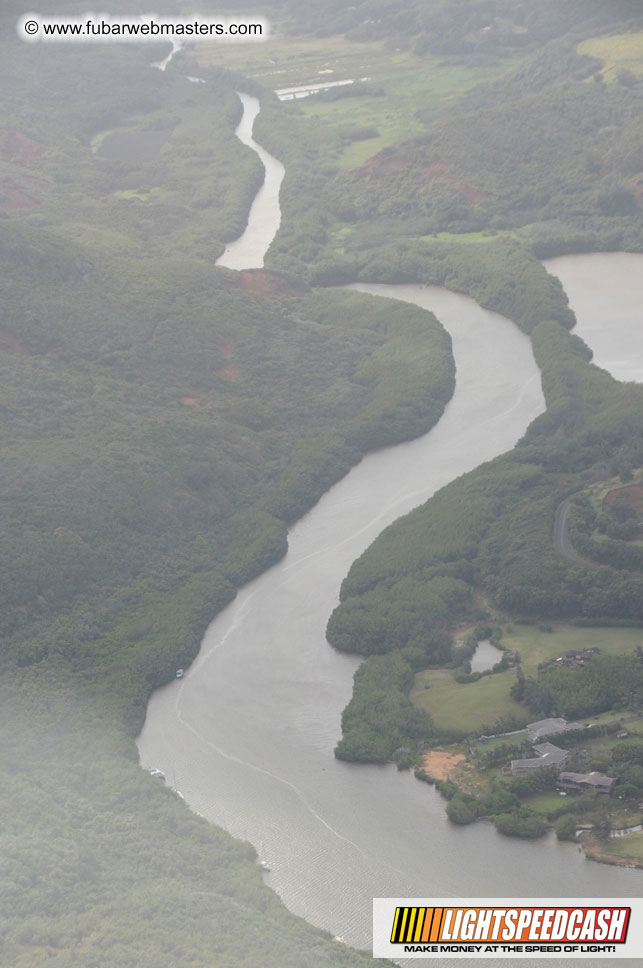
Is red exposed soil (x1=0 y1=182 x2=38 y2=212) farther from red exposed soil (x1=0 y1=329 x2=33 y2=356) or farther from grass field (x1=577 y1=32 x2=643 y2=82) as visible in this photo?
grass field (x1=577 y1=32 x2=643 y2=82)

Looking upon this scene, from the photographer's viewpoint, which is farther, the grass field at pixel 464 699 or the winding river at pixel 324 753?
the grass field at pixel 464 699

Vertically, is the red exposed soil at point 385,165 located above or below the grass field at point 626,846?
below

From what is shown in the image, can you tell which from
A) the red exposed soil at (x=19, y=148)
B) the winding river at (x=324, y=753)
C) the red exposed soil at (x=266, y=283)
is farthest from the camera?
the red exposed soil at (x=19, y=148)

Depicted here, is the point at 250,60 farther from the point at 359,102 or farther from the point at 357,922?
the point at 357,922

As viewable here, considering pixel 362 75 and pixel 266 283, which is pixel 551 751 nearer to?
pixel 266 283

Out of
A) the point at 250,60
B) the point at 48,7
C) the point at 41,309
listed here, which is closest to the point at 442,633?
the point at 41,309

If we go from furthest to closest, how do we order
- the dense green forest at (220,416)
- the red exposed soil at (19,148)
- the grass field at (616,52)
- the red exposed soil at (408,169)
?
the grass field at (616,52), the red exposed soil at (19,148), the red exposed soil at (408,169), the dense green forest at (220,416)

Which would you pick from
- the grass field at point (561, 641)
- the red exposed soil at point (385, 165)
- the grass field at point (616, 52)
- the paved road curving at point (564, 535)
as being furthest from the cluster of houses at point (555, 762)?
the grass field at point (616, 52)

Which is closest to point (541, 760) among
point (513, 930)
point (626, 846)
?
point (626, 846)

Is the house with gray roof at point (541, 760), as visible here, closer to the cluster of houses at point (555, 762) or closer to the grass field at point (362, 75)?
the cluster of houses at point (555, 762)
